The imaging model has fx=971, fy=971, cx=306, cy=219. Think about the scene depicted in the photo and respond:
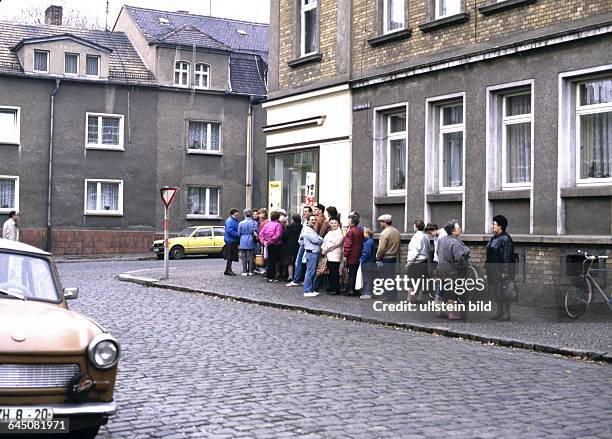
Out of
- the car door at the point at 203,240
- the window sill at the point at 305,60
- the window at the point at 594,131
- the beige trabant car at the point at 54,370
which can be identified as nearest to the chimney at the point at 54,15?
the car door at the point at 203,240

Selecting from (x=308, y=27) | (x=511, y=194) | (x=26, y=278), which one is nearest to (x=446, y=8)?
(x=511, y=194)

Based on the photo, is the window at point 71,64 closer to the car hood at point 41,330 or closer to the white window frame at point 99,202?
the white window frame at point 99,202

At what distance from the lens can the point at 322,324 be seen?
615 inches

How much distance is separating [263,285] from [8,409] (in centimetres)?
1687

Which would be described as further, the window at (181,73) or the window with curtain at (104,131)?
the window at (181,73)

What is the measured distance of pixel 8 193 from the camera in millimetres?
42281

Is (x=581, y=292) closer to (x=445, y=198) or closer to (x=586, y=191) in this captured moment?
(x=586, y=191)

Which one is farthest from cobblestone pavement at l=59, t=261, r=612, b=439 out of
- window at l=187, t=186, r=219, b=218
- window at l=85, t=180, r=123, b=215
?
window at l=187, t=186, r=219, b=218

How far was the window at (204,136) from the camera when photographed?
46.4m

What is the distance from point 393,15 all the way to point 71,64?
25.1m

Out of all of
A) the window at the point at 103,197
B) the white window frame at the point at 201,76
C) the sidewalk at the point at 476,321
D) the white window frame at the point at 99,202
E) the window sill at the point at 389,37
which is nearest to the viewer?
the sidewalk at the point at 476,321

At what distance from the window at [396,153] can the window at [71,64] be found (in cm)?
2506

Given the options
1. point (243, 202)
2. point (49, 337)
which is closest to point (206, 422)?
point (49, 337)

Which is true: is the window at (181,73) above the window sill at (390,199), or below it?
above
